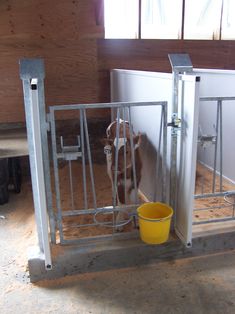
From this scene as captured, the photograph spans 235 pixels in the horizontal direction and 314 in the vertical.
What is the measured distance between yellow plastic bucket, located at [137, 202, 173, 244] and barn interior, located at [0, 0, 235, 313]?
84 mm

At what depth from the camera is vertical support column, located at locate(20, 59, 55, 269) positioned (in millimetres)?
1549

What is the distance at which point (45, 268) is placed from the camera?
72.6 inches

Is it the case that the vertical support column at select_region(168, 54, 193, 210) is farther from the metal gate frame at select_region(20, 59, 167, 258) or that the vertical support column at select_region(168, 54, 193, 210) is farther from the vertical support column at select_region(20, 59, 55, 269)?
the vertical support column at select_region(20, 59, 55, 269)

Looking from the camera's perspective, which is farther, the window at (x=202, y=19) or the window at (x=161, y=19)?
the window at (x=202, y=19)

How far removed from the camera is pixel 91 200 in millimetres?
2789

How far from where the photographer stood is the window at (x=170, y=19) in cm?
368

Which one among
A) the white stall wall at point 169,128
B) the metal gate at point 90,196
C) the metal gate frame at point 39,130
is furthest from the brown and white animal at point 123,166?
the metal gate frame at point 39,130

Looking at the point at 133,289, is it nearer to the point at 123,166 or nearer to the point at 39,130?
the point at 123,166

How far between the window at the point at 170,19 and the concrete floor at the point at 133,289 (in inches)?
105

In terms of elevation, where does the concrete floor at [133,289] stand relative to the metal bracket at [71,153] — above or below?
below

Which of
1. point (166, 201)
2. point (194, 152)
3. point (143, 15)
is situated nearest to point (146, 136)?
point (166, 201)

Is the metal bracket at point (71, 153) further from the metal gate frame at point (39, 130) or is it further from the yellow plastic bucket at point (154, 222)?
the yellow plastic bucket at point (154, 222)

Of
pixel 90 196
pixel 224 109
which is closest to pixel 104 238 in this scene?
pixel 90 196

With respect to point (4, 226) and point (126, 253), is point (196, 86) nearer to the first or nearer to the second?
point (126, 253)
